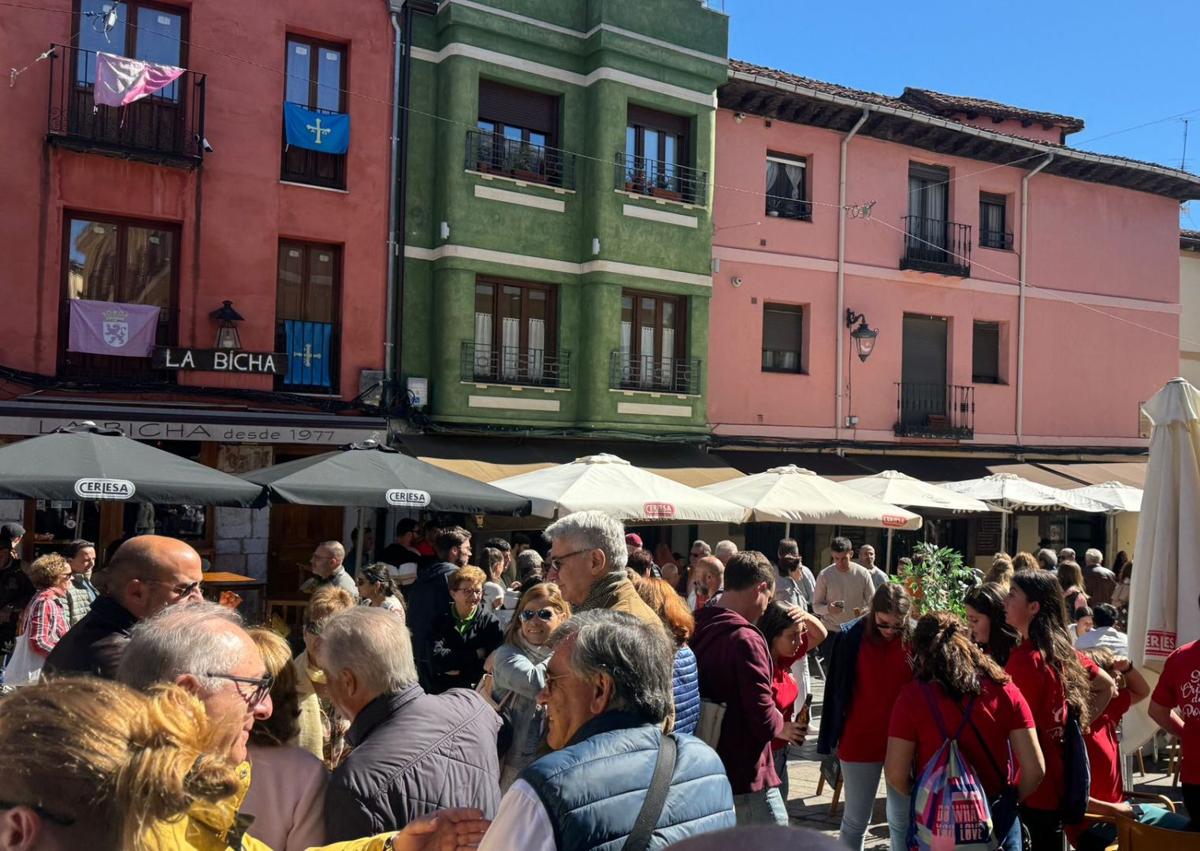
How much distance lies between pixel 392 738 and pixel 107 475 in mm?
6365

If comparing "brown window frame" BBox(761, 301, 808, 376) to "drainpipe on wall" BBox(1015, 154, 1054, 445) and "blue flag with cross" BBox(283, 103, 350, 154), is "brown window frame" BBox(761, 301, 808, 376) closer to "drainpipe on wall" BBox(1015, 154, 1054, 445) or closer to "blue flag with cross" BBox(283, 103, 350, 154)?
"drainpipe on wall" BBox(1015, 154, 1054, 445)

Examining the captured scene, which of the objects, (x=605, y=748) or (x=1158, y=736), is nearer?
(x=605, y=748)

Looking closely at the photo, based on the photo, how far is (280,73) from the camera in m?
15.3

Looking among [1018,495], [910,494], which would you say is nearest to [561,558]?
[910,494]

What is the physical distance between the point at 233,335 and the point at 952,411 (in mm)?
13567

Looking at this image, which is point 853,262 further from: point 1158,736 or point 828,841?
point 828,841

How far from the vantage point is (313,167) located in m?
Result: 15.9

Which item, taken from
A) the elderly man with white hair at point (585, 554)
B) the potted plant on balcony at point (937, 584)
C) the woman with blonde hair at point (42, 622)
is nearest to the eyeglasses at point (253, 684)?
the elderly man with white hair at point (585, 554)

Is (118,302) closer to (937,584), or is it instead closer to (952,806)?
(937,584)

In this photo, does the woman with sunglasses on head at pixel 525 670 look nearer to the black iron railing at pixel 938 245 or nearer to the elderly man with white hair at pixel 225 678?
the elderly man with white hair at pixel 225 678

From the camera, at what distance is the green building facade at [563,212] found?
16.2 metres

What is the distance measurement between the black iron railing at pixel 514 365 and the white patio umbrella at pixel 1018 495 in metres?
6.24

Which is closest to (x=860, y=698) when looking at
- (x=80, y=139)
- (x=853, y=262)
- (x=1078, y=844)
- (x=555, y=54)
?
(x=1078, y=844)

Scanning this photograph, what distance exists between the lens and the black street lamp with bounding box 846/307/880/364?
19297mm
